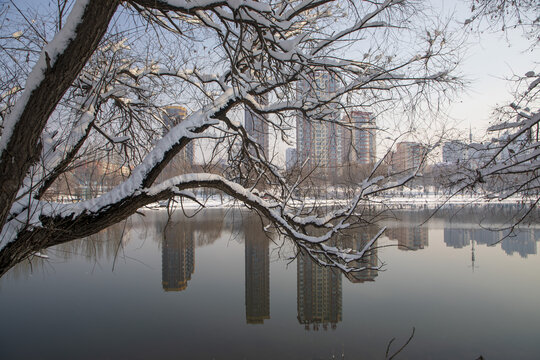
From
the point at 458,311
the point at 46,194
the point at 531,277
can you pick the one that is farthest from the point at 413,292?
the point at 46,194

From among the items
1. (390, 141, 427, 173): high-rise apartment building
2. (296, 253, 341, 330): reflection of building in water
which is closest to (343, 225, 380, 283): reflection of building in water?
(390, 141, 427, 173): high-rise apartment building

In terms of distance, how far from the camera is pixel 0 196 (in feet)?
5.51

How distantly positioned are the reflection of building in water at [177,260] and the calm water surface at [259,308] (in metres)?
0.05

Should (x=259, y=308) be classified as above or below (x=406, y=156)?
below

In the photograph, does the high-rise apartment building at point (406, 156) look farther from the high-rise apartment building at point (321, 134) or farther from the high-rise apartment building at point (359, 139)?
the high-rise apartment building at point (321, 134)

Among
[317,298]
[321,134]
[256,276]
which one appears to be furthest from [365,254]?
[256,276]

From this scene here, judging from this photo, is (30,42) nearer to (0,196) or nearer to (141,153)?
(141,153)

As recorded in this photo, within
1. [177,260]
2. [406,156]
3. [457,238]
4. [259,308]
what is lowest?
[259,308]

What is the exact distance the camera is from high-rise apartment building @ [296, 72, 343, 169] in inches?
123

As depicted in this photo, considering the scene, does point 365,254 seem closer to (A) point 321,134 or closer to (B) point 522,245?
(A) point 321,134

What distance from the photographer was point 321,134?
11.3 feet

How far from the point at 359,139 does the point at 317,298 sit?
8.25 m

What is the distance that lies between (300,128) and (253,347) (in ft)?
21.0

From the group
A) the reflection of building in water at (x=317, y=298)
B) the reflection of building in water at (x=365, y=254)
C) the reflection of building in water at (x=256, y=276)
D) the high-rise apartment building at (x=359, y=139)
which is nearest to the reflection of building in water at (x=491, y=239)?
the reflection of building in water at (x=317, y=298)
